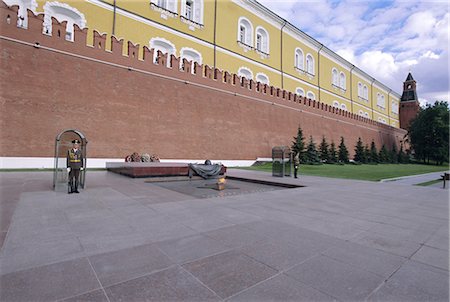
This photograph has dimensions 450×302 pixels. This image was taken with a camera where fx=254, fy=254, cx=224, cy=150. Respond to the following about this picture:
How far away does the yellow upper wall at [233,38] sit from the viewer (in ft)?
57.8

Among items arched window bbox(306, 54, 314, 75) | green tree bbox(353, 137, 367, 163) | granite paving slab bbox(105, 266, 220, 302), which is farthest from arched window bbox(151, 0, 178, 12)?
green tree bbox(353, 137, 367, 163)

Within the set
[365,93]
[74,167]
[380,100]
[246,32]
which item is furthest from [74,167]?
[380,100]

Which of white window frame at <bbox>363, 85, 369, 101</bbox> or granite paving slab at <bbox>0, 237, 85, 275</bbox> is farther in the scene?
white window frame at <bbox>363, 85, 369, 101</bbox>

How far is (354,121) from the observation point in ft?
110

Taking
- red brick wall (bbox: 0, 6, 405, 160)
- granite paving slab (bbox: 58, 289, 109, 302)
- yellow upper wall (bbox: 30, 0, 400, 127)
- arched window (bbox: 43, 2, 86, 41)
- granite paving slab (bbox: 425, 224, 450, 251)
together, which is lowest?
granite paving slab (bbox: 58, 289, 109, 302)

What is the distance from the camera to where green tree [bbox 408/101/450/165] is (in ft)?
118

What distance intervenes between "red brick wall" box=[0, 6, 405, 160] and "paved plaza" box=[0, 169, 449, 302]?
8686 millimetres

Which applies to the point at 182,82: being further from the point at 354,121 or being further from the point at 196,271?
the point at 354,121

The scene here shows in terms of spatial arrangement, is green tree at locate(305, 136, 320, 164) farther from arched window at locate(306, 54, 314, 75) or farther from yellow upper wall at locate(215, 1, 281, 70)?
arched window at locate(306, 54, 314, 75)

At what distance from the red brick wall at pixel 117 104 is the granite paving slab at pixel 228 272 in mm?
12805

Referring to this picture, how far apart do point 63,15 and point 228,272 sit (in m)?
19.5

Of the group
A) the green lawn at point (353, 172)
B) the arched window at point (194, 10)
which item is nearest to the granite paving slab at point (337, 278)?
the green lawn at point (353, 172)

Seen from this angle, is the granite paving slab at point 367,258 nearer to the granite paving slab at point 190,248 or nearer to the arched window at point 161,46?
the granite paving slab at point 190,248

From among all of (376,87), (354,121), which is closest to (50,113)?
(354,121)
